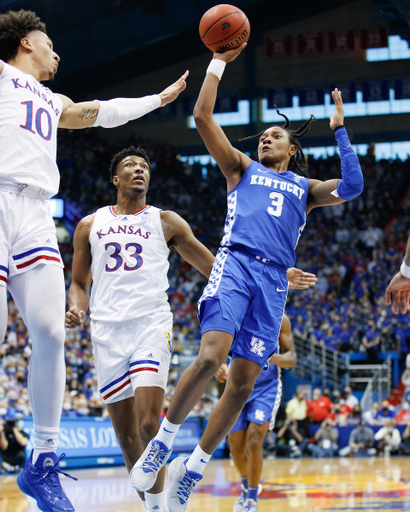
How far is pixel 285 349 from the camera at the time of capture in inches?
307

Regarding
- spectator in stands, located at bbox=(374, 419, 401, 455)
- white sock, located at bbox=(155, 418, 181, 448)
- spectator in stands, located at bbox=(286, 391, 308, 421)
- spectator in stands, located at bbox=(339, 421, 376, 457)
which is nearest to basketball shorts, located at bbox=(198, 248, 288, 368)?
white sock, located at bbox=(155, 418, 181, 448)

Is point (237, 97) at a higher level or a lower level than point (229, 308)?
higher

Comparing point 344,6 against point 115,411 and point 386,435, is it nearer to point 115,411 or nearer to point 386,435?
point 386,435

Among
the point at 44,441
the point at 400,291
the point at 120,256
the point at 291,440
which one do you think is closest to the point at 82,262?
the point at 120,256

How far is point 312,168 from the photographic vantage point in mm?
25359

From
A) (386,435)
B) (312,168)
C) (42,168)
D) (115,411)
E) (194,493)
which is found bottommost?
(386,435)

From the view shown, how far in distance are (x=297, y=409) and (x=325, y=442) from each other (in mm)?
1028

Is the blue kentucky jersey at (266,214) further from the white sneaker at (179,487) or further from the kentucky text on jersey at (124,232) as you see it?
the white sneaker at (179,487)

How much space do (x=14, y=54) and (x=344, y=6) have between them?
949 inches

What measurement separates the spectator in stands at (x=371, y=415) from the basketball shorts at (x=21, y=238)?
1341cm

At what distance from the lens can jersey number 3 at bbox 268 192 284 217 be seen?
4.79 m

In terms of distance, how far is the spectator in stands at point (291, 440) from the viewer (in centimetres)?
1477

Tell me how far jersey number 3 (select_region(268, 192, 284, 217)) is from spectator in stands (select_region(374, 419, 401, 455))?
38.9 feet

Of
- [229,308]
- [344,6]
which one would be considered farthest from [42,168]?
[344,6]
